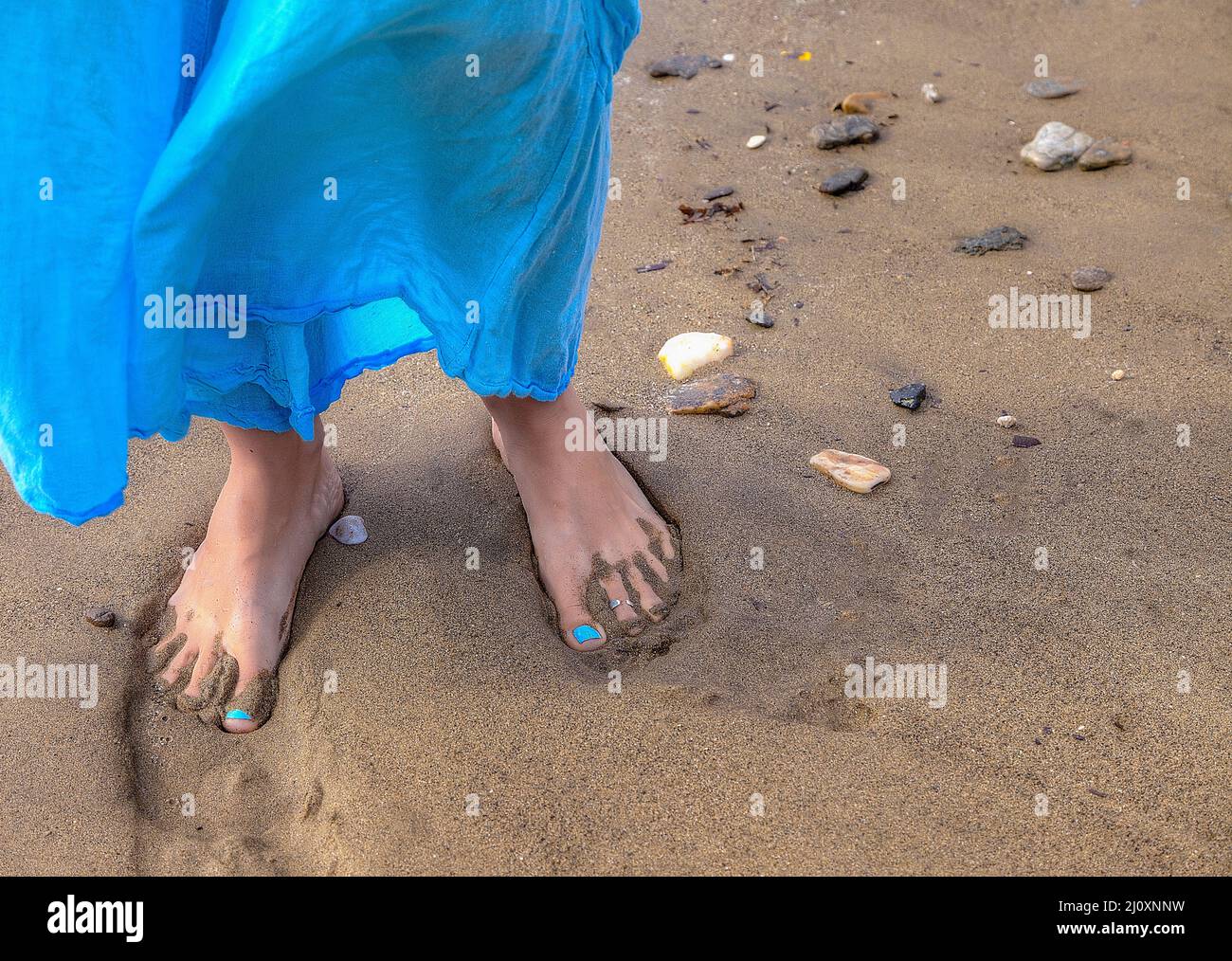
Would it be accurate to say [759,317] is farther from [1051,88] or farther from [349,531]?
[1051,88]

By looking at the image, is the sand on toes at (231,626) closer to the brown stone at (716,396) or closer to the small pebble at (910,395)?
the brown stone at (716,396)

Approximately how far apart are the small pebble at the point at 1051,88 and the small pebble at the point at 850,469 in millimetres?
1608

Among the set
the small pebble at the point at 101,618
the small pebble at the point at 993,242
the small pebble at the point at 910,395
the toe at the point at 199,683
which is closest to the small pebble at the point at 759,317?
the small pebble at the point at 910,395

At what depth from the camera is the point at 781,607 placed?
1.75 metres

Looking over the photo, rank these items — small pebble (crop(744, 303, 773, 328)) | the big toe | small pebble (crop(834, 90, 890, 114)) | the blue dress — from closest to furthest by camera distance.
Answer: the blue dress → the big toe → small pebble (crop(744, 303, 773, 328)) → small pebble (crop(834, 90, 890, 114))

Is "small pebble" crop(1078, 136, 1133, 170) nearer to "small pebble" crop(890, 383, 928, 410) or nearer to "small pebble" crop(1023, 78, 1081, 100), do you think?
"small pebble" crop(1023, 78, 1081, 100)

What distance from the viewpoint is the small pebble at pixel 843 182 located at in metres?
2.72

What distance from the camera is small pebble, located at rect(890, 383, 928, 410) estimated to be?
2121 mm

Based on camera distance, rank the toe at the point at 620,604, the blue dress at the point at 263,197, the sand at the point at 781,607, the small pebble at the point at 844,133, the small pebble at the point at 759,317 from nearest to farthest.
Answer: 1. the blue dress at the point at 263,197
2. the sand at the point at 781,607
3. the toe at the point at 620,604
4. the small pebble at the point at 759,317
5. the small pebble at the point at 844,133

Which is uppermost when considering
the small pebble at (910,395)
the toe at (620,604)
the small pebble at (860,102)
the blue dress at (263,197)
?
the blue dress at (263,197)

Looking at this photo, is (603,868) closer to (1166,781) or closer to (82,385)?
(1166,781)

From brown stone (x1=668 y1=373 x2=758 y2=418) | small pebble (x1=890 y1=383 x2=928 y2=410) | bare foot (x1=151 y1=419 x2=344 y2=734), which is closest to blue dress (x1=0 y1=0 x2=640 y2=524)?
bare foot (x1=151 y1=419 x2=344 y2=734)

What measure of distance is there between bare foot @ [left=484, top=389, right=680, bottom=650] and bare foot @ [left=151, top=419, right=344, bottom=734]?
363 mm

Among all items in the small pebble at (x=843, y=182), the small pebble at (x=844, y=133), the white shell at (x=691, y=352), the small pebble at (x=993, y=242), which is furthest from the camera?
the small pebble at (x=844, y=133)
